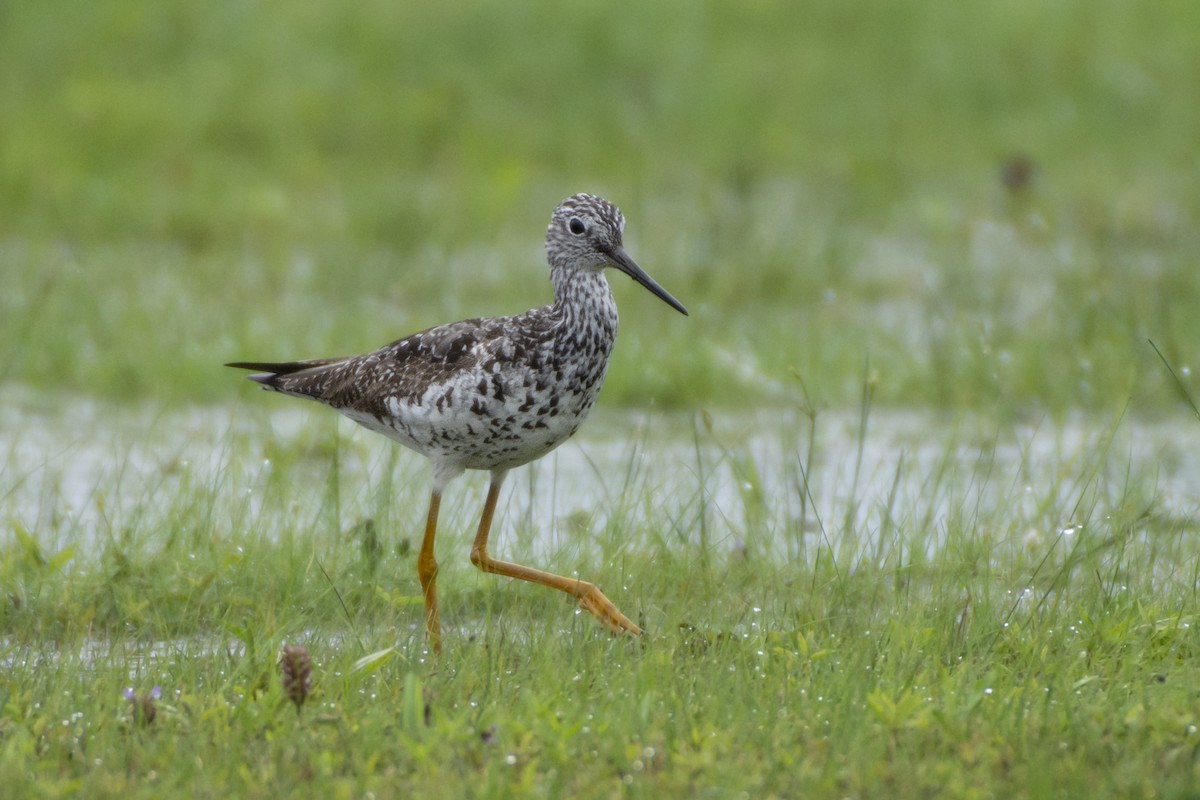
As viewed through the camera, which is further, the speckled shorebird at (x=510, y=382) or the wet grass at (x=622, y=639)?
the speckled shorebird at (x=510, y=382)

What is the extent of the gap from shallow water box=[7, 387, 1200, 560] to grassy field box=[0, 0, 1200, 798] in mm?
38

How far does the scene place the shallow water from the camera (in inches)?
227

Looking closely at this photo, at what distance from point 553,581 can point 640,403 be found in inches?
112

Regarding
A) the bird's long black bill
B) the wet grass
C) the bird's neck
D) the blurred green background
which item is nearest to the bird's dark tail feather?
the wet grass

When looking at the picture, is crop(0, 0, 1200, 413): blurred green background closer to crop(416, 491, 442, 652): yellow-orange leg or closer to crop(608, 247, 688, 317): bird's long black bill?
crop(608, 247, 688, 317): bird's long black bill

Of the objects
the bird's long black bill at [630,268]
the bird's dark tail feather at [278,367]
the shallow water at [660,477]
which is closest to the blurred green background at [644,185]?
the shallow water at [660,477]

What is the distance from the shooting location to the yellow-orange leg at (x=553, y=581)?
5012 mm

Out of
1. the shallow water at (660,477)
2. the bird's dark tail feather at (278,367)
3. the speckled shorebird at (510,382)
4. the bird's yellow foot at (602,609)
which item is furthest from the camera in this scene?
the bird's dark tail feather at (278,367)

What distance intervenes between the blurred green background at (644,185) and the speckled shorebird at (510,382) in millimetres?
2596

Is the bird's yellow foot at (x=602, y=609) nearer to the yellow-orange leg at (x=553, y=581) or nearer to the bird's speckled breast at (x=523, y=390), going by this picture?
the yellow-orange leg at (x=553, y=581)

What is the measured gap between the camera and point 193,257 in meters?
10.4

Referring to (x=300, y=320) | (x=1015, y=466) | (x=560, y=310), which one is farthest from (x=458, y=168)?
(x=560, y=310)

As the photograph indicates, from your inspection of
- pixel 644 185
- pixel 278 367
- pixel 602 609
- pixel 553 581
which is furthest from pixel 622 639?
pixel 644 185

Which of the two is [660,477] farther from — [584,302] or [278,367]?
[278,367]
